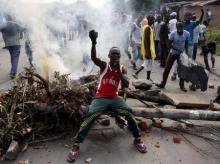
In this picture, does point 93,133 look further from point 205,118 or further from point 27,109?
point 205,118

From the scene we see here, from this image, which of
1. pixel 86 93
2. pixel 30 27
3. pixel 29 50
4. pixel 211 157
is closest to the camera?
pixel 211 157

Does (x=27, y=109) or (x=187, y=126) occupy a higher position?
(x=27, y=109)

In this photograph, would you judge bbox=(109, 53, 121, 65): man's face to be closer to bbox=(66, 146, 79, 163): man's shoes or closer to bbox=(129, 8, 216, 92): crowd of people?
bbox=(66, 146, 79, 163): man's shoes

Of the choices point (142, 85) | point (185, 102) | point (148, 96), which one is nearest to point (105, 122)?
point (148, 96)

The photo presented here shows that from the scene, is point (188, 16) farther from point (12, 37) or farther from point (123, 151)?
point (123, 151)

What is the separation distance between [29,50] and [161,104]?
5.38 m

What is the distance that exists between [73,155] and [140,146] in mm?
989

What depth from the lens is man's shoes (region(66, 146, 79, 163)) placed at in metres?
5.21

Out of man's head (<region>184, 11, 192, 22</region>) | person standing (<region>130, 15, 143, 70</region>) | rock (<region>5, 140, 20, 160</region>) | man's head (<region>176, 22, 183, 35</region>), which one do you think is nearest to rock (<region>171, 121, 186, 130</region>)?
rock (<region>5, 140, 20, 160</region>)

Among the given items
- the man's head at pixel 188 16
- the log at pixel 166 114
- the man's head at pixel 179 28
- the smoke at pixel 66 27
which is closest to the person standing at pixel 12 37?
the smoke at pixel 66 27

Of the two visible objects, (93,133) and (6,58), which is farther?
(6,58)

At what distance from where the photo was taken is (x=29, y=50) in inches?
458

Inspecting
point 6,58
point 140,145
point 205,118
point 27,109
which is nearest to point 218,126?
point 205,118

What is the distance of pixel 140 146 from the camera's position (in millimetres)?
5578
